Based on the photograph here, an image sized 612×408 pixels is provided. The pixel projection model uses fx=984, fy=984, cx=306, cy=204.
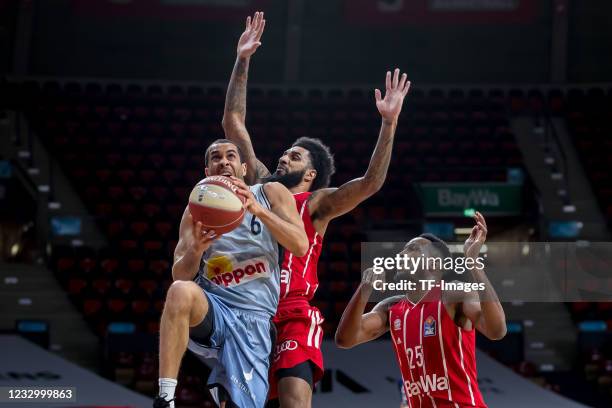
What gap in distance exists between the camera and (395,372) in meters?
9.59

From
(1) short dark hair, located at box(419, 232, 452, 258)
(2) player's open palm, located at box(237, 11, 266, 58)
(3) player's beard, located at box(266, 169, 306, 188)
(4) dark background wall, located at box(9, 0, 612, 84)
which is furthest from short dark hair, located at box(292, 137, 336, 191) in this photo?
(4) dark background wall, located at box(9, 0, 612, 84)

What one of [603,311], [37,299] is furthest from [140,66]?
[603,311]

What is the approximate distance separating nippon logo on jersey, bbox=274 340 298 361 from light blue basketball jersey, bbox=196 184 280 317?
286 millimetres

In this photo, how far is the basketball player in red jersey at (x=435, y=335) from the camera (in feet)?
15.0

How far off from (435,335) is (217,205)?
1.33 metres

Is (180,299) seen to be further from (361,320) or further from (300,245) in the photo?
(361,320)

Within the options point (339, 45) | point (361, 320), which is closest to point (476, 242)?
point (361, 320)

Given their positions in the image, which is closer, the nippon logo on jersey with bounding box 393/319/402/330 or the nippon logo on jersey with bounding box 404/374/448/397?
the nippon logo on jersey with bounding box 404/374/448/397

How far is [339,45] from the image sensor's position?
18438 millimetres

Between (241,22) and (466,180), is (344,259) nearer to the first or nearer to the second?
(466,180)

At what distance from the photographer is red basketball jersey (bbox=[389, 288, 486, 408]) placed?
457 centimetres

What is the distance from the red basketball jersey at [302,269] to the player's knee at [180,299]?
0.95 m

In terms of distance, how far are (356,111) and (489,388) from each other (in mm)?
7985
